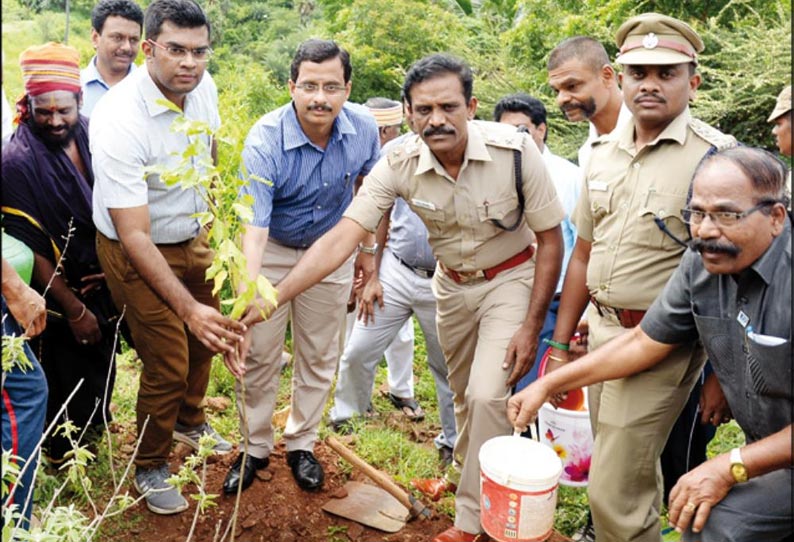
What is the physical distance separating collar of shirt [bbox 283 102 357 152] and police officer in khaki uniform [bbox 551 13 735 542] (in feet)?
4.26

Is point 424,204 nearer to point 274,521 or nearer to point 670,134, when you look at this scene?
point 670,134

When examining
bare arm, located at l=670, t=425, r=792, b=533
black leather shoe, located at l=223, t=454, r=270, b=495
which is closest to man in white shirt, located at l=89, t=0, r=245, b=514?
black leather shoe, located at l=223, t=454, r=270, b=495

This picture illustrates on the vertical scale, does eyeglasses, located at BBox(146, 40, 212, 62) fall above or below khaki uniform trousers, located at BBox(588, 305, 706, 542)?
above

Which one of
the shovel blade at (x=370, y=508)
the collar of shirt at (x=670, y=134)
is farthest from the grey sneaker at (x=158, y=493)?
the collar of shirt at (x=670, y=134)

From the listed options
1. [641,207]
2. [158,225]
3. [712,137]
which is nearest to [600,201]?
[641,207]

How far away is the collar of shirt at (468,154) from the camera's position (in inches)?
135

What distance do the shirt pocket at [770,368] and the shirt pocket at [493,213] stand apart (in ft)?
4.20

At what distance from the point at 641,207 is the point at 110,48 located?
133 inches

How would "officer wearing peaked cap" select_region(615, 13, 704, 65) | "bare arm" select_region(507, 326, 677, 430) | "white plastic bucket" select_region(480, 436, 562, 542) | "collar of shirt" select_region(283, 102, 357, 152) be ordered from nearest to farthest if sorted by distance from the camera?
"white plastic bucket" select_region(480, 436, 562, 542)
"bare arm" select_region(507, 326, 677, 430)
"officer wearing peaked cap" select_region(615, 13, 704, 65)
"collar of shirt" select_region(283, 102, 357, 152)

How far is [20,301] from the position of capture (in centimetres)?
279

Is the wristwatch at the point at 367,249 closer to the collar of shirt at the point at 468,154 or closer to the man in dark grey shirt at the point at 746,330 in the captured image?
the collar of shirt at the point at 468,154

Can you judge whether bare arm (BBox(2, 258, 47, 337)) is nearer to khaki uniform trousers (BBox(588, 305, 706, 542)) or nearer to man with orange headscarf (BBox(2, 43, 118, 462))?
man with orange headscarf (BBox(2, 43, 118, 462))

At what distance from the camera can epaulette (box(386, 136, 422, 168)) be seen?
353 cm

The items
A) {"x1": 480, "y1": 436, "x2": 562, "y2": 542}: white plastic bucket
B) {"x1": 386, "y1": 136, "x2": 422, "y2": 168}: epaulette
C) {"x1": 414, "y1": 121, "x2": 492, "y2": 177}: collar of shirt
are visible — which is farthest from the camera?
{"x1": 386, "y1": 136, "x2": 422, "y2": 168}: epaulette
